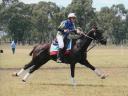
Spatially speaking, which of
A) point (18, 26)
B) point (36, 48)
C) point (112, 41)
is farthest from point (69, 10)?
point (36, 48)

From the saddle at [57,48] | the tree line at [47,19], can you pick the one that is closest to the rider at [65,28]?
the saddle at [57,48]

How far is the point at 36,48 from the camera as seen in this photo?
2109 cm

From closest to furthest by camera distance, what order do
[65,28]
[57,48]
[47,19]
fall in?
[65,28], [57,48], [47,19]

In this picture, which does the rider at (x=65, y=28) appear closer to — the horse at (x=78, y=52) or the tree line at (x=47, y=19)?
the horse at (x=78, y=52)

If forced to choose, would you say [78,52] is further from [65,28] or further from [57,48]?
[65,28]

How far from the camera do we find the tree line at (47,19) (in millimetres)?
138250

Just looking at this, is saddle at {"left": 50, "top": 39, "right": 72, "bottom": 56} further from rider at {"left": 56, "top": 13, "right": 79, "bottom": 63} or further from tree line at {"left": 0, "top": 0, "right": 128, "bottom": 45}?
tree line at {"left": 0, "top": 0, "right": 128, "bottom": 45}

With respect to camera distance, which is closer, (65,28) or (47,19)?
(65,28)

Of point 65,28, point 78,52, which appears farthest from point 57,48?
point 65,28

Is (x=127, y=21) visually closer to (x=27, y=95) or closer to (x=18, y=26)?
(x=18, y=26)

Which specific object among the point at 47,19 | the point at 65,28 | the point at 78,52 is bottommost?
the point at 47,19

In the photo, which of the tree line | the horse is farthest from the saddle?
the tree line

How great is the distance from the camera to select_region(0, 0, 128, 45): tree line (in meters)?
138

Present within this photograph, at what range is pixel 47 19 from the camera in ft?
490
